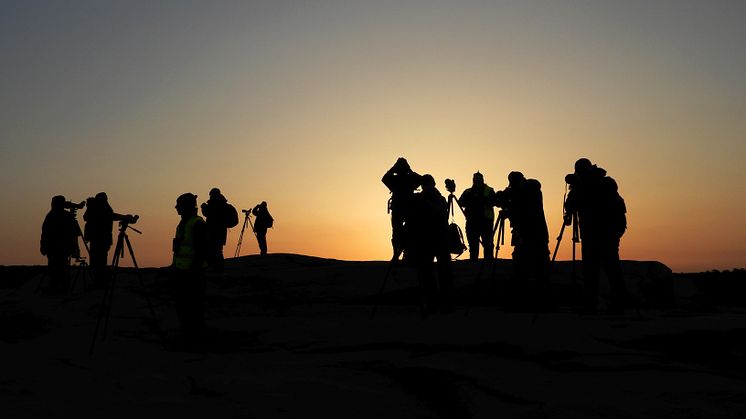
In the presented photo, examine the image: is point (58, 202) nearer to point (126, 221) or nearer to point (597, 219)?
point (126, 221)

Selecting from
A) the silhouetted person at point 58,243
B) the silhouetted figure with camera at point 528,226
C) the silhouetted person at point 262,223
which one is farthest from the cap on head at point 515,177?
the silhouetted person at point 262,223

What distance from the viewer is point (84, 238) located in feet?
50.7

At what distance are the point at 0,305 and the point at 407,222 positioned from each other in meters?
7.79

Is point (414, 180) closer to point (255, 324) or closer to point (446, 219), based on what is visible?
point (446, 219)

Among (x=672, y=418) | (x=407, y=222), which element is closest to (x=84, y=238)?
(x=407, y=222)

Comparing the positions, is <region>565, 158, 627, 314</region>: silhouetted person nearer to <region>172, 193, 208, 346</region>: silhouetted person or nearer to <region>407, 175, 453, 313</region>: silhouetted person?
<region>407, 175, 453, 313</region>: silhouetted person

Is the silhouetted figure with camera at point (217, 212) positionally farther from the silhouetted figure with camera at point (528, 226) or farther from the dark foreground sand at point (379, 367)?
the silhouetted figure with camera at point (528, 226)

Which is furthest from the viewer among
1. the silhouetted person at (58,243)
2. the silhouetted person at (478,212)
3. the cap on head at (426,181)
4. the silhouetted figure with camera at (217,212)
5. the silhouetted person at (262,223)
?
the silhouetted person at (262,223)

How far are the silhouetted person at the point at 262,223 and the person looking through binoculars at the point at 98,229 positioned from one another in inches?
334

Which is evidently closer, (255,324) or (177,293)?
(177,293)

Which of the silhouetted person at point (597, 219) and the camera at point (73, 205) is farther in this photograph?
the camera at point (73, 205)

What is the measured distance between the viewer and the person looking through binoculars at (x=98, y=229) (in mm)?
15273

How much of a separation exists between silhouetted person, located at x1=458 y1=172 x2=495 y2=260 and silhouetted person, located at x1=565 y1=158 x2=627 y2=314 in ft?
18.8

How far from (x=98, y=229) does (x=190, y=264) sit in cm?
697
